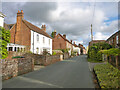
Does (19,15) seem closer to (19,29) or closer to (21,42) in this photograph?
(19,29)

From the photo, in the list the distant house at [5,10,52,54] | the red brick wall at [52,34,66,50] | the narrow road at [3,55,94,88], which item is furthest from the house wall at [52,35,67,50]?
the narrow road at [3,55,94,88]

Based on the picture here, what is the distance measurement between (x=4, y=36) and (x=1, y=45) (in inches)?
41.5

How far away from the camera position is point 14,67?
8172 mm

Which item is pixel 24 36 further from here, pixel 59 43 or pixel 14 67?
pixel 59 43

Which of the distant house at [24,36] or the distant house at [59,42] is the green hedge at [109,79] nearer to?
the distant house at [24,36]

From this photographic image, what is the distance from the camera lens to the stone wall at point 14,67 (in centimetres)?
722

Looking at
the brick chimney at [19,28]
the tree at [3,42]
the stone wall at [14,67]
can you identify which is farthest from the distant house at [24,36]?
the stone wall at [14,67]

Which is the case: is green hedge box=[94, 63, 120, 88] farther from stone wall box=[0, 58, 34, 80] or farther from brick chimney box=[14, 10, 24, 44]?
brick chimney box=[14, 10, 24, 44]

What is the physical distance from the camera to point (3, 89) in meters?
5.58

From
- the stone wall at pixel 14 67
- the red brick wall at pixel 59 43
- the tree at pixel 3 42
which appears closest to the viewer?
the stone wall at pixel 14 67

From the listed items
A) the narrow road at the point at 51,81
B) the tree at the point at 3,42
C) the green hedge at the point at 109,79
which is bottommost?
the narrow road at the point at 51,81

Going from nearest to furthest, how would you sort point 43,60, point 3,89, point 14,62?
1. point 3,89
2. point 14,62
3. point 43,60

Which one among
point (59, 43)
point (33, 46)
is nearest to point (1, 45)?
point (33, 46)

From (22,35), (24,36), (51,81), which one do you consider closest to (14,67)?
(51,81)
